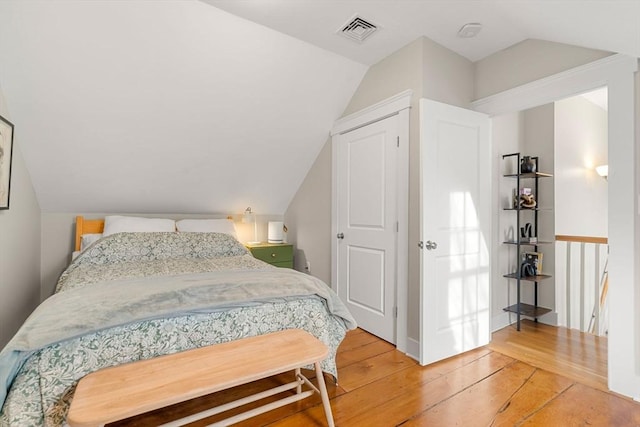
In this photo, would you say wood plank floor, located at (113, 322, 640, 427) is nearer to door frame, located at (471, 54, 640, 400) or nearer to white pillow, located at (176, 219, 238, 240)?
door frame, located at (471, 54, 640, 400)

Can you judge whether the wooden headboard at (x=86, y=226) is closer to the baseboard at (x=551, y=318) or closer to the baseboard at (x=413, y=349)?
the baseboard at (x=413, y=349)

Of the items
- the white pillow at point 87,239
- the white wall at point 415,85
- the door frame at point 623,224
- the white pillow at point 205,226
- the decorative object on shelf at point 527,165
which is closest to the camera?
the door frame at point 623,224

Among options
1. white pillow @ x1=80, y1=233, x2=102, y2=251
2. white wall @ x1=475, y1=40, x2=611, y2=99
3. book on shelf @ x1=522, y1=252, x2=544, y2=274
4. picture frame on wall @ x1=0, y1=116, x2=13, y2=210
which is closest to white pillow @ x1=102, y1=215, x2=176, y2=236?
white pillow @ x1=80, y1=233, x2=102, y2=251

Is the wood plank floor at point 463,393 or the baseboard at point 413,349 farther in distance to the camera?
the baseboard at point 413,349

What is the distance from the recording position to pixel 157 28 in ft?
7.11

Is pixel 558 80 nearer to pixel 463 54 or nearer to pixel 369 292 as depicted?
pixel 463 54

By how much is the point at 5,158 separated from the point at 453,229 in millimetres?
3240

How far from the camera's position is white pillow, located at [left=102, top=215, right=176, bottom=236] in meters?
3.01

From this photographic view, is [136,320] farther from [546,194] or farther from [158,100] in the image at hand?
[546,194]

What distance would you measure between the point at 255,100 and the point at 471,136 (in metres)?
1.92

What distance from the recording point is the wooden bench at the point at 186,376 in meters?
1.12

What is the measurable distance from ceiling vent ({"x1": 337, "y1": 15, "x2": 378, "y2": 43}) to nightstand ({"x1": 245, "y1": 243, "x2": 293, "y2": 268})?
237 cm

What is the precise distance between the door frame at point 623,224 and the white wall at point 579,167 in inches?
58.1

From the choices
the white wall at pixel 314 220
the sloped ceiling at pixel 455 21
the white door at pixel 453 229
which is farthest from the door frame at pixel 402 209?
the white wall at pixel 314 220
